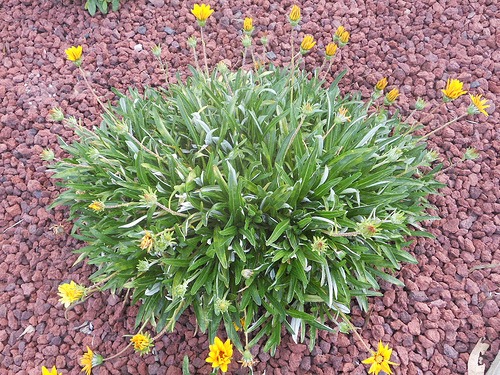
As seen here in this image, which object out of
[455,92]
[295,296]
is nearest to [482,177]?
[455,92]

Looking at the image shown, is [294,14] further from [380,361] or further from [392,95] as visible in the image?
[380,361]

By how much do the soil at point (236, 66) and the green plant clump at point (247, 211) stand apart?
0.17 meters

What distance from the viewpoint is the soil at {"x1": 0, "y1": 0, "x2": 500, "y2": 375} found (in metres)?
2.20

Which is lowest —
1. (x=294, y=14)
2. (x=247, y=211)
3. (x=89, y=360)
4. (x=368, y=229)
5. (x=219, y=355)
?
(x=89, y=360)

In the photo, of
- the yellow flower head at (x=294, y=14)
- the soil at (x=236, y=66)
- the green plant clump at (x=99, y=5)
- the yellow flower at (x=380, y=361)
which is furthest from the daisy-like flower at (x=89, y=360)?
the green plant clump at (x=99, y=5)

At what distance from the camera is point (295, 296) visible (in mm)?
2158

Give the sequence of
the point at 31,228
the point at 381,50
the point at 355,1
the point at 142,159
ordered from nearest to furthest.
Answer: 1. the point at 142,159
2. the point at 31,228
3. the point at 381,50
4. the point at 355,1

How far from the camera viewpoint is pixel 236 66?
326cm

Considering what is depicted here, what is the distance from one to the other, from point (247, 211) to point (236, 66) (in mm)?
1526

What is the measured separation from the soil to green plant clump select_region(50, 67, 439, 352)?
0.54 ft

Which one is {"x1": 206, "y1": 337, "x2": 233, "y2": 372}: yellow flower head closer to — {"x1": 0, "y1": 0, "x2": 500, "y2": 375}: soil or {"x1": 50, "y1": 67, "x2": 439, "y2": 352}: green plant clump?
{"x1": 50, "y1": 67, "x2": 439, "y2": 352}: green plant clump

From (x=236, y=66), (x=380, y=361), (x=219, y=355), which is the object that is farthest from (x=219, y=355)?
(x=236, y=66)

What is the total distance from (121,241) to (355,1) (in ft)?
8.23

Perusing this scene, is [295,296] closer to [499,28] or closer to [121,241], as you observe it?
[121,241]
